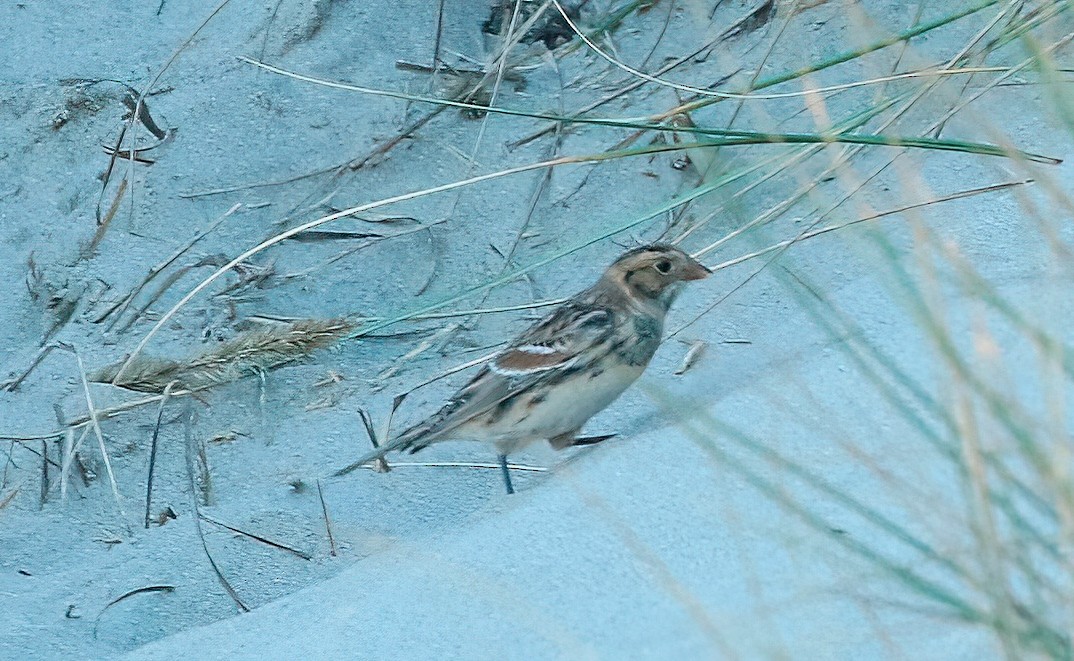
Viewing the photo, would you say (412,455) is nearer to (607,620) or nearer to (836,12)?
(607,620)

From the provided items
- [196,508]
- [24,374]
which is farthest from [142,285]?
[196,508]

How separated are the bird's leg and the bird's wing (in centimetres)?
11

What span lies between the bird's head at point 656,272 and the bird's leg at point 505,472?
382 mm

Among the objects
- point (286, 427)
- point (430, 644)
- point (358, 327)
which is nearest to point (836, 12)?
point (358, 327)

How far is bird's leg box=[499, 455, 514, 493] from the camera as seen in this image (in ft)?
8.13

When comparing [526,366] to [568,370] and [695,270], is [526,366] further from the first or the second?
[695,270]

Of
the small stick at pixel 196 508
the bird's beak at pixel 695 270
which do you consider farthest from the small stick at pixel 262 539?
the bird's beak at pixel 695 270

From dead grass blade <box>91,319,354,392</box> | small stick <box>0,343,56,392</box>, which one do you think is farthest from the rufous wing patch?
small stick <box>0,343,56,392</box>

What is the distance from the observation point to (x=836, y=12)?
3.42m

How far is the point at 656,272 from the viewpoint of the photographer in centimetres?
256

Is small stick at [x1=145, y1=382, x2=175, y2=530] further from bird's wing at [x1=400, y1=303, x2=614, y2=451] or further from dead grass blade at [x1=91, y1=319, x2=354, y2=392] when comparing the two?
bird's wing at [x1=400, y1=303, x2=614, y2=451]

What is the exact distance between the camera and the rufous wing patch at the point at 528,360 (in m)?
2.48

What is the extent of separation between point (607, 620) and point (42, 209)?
230cm

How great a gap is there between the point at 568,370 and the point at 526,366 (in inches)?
3.3
